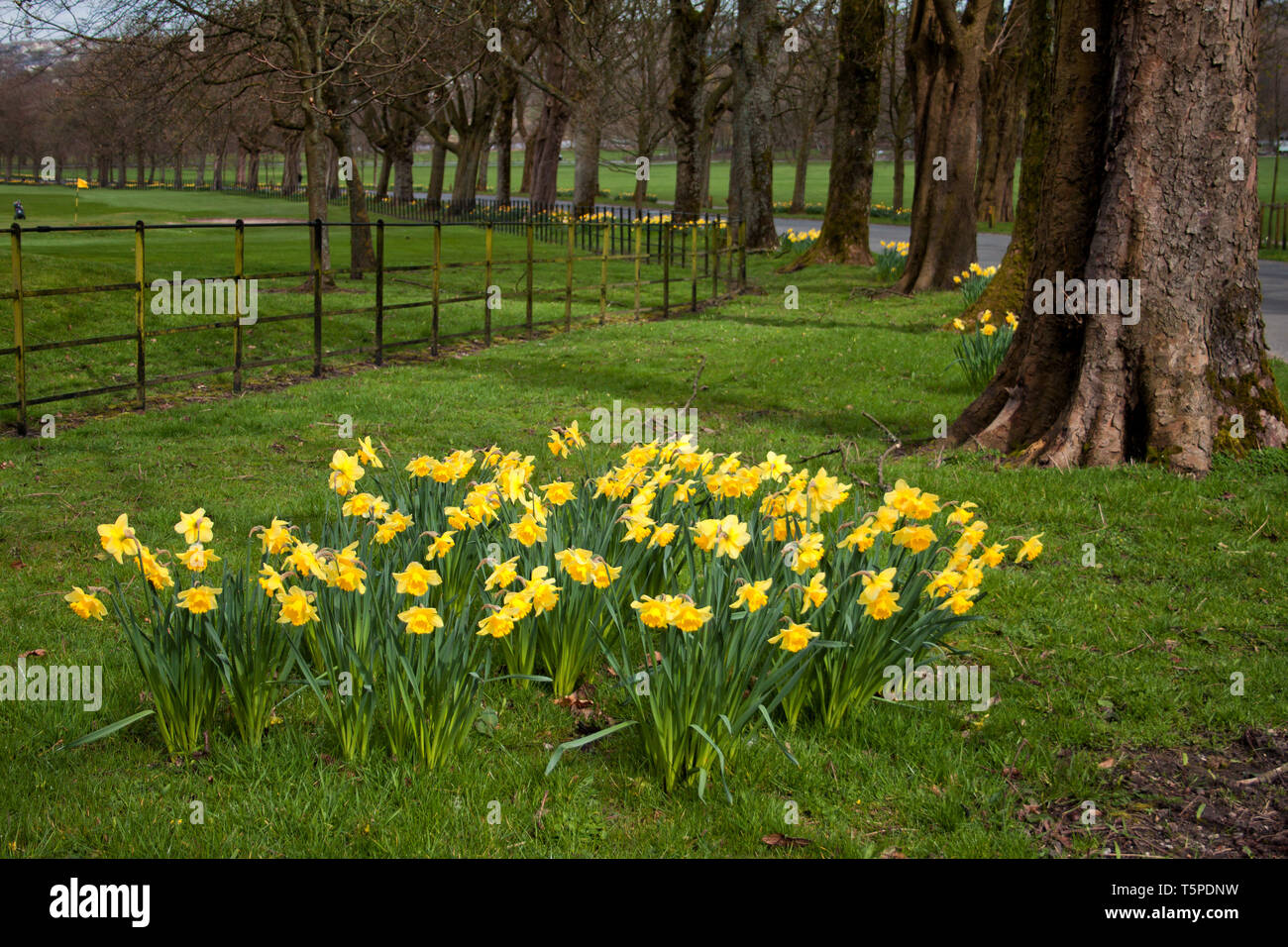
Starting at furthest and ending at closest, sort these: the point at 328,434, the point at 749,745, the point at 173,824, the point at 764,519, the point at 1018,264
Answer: the point at 1018,264 < the point at 328,434 < the point at 764,519 < the point at 749,745 < the point at 173,824

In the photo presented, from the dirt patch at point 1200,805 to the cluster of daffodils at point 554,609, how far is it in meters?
0.73

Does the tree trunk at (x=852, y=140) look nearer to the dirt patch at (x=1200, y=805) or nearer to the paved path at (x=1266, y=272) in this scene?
the paved path at (x=1266, y=272)

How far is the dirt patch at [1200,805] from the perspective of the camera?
10.5 ft

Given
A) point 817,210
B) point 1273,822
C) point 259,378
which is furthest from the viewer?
point 817,210

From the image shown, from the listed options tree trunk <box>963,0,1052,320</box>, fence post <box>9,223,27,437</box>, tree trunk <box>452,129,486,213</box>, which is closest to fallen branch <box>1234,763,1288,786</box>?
tree trunk <box>963,0,1052,320</box>

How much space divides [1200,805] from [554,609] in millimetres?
2092

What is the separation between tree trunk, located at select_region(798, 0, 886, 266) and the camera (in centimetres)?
2097

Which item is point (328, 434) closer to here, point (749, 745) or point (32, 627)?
point (32, 627)

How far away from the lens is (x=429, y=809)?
3213 millimetres

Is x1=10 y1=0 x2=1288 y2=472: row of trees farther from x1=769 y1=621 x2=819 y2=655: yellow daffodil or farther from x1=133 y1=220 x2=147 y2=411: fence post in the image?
x1=133 y1=220 x2=147 y2=411: fence post

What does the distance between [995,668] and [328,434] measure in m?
5.51

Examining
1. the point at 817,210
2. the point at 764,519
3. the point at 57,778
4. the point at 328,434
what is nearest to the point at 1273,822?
the point at 764,519
